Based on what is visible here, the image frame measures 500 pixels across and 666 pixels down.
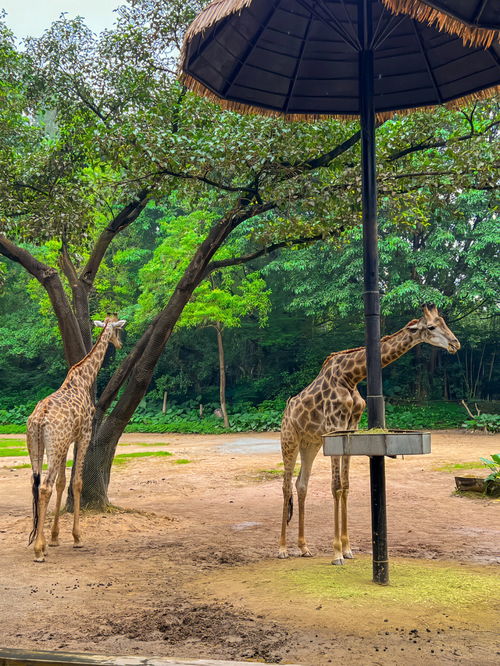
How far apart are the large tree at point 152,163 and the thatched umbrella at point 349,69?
112cm

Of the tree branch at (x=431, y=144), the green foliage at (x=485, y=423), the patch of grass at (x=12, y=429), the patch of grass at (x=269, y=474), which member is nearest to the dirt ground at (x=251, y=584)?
the patch of grass at (x=269, y=474)

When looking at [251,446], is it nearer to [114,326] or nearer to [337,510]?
[114,326]

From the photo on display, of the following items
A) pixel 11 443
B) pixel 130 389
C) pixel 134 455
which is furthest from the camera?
pixel 11 443

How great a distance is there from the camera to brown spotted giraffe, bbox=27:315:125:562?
25.4ft

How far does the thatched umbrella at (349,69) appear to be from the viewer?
6035 mm

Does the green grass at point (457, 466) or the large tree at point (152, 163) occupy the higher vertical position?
the large tree at point (152, 163)

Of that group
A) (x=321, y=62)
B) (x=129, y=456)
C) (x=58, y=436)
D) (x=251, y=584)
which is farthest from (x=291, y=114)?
(x=129, y=456)

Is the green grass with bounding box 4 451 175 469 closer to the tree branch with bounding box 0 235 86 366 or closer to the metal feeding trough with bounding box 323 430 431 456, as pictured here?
the tree branch with bounding box 0 235 86 366

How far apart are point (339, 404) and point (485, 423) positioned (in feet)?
60.3

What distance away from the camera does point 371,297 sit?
239 inches

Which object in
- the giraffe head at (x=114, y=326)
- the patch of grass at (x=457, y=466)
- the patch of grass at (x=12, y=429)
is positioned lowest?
the patch of grass at (x=457, y=466)

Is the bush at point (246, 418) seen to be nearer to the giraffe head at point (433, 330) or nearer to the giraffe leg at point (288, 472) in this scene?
the giraffe leg at point (288, 472)

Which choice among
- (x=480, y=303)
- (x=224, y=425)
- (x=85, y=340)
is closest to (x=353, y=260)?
(x=480, y=303)

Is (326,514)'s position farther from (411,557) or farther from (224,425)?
(224,425)
